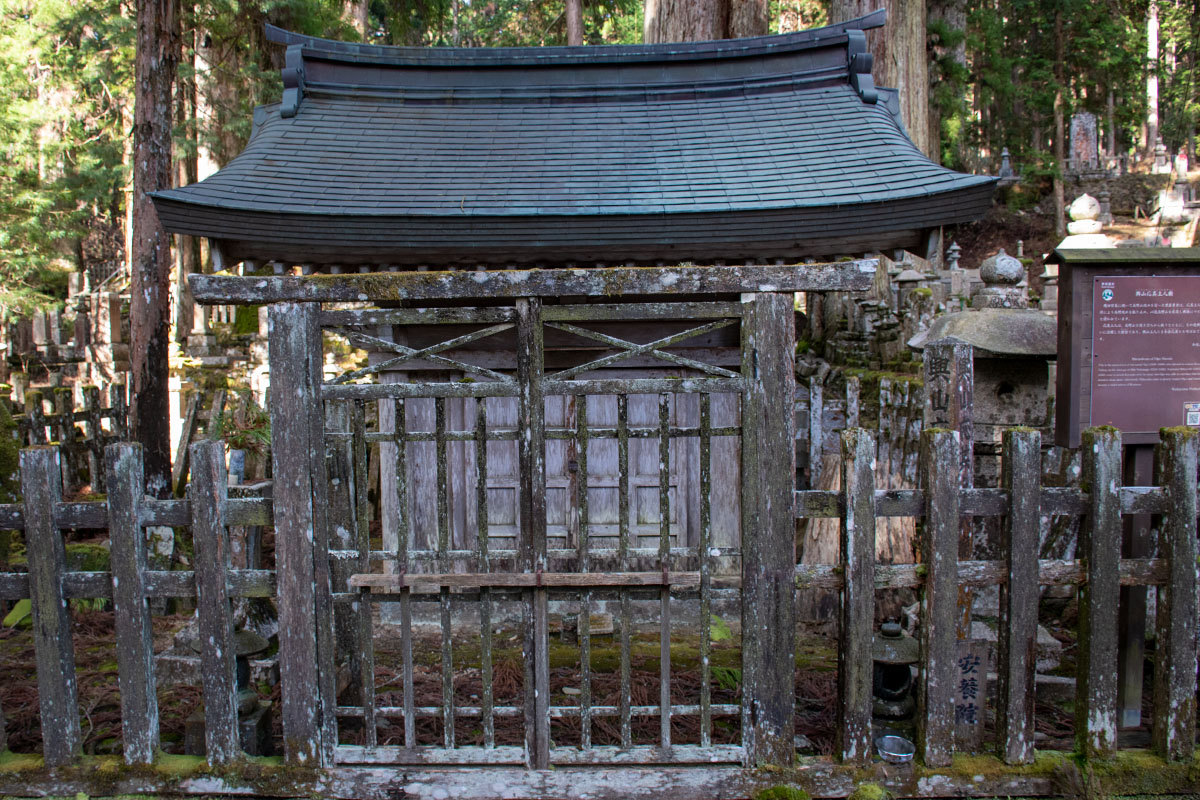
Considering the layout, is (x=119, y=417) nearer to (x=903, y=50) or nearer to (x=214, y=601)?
(x=214, y=601)

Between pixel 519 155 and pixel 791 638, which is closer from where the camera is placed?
pixel 791 638

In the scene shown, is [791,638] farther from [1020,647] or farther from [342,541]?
[342,541]

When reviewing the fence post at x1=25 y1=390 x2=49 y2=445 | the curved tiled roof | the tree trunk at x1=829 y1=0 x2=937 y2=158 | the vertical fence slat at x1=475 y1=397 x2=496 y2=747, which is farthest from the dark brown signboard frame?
the fence post at x1=25 y1=390 x2=49 y2=445

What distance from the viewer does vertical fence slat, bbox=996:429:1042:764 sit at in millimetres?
3439

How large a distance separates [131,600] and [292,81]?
5.30 meters

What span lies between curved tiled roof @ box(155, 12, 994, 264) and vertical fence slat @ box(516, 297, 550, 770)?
2316mm

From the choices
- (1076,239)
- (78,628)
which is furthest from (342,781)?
(1076,239)

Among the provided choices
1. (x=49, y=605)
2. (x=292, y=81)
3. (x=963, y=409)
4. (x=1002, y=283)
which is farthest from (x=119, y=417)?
(x=1002, y=283)

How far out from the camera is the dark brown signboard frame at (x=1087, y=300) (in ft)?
13.0

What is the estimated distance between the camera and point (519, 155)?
6680 millimetres

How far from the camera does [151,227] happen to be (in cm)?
→ 834

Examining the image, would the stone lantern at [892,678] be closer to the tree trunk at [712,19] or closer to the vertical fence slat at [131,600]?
the vertical fence slat at [131,600]

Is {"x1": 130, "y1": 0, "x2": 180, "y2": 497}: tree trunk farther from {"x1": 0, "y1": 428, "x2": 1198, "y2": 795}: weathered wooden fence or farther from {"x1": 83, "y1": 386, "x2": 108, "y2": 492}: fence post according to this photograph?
{"x1": 0, "y1": 428, "x2": 1198, "y2": 795}: weathered wooden fence

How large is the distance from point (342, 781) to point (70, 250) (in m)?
24.2
